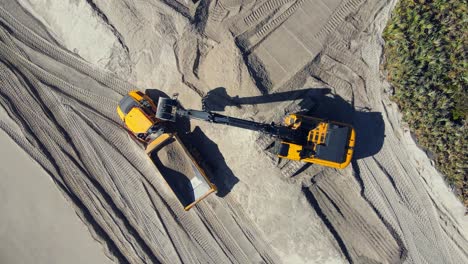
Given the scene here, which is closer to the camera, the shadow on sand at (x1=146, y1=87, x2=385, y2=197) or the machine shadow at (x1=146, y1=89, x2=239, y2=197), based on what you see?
the shadow on sand at (x1=146, y1=87, x2=385, y2=197)

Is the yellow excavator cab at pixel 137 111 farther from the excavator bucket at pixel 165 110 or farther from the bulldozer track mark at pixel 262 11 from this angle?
the bulldozer track mark at pixel 262 11

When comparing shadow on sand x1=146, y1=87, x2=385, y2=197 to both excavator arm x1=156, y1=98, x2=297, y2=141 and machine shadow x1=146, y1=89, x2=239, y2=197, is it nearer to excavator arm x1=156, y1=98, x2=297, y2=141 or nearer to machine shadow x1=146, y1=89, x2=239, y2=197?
machine shadow x1=146, y1=89, x2=239, y2=197

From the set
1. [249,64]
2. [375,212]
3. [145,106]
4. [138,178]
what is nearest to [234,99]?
[249,64]

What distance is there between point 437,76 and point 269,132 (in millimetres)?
4697

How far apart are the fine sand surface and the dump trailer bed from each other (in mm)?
3203

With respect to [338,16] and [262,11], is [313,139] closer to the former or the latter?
[338,16]

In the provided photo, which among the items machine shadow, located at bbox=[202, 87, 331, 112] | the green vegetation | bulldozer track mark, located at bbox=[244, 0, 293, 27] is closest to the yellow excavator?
machine shadow, located at bbox=[202, 87, 331, 112]

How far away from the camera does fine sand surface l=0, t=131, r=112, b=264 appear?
11781mm

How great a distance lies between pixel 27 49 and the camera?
11.6 meters

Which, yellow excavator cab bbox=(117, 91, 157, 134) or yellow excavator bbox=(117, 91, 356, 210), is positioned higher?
yellow excavator cab bbox=(117, 91, 157, 134)

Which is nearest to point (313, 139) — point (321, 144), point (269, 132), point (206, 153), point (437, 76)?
point (321, 144)

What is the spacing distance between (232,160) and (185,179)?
1.46m

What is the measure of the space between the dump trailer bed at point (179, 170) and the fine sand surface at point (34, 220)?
3.20 m

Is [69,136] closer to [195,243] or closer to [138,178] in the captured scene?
[138,178]
